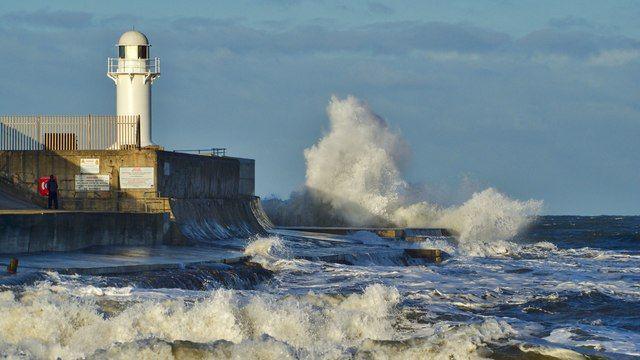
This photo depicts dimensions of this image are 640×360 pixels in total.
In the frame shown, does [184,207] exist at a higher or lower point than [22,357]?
higher

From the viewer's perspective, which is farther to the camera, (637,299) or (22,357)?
(637,299)

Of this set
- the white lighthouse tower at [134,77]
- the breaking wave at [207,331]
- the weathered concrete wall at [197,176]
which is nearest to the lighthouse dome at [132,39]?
the white lighthouse tower at [134,77]

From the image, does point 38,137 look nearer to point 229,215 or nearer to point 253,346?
point 229,215

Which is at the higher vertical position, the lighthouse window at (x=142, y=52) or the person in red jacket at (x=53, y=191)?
the lighthouse window at (x=142, y=52)

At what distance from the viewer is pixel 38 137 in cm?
2481

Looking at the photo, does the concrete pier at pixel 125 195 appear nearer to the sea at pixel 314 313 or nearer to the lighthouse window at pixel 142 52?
the sea at pixel 314 313

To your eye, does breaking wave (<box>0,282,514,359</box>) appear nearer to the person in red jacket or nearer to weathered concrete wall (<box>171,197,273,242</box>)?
the person in red jacket

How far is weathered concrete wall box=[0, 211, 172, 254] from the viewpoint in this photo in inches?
669

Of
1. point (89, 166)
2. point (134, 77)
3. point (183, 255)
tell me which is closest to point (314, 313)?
point (183, 255)

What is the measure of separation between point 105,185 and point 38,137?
2.69m

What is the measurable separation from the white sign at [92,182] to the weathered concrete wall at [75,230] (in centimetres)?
191

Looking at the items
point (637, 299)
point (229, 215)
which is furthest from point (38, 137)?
point (637, 299)

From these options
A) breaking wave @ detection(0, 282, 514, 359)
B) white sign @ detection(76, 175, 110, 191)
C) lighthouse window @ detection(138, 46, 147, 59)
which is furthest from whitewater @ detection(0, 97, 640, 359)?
lighthouse window @ detection(138, 46, 147, 59)

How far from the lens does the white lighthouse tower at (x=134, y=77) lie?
93.9 feet
